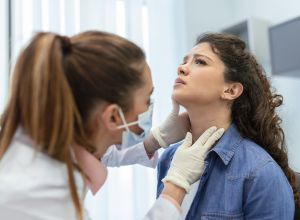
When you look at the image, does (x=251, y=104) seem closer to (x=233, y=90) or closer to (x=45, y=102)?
(x=233, y=90)

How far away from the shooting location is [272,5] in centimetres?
249

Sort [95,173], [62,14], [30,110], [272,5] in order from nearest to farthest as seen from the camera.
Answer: [30,110]
[95,173]
[62,14]
[272,5]

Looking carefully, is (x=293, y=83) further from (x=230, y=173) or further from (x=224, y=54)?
(x=230, y=173)

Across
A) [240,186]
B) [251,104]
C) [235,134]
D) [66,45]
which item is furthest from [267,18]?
[66,45]

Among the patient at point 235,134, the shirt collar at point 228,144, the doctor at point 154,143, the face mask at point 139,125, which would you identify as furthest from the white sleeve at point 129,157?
the face mask at point 139,125

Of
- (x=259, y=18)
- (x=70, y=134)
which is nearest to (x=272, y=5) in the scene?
(x=259, y=18)

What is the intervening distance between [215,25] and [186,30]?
0.86 ft

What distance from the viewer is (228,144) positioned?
4.21ft

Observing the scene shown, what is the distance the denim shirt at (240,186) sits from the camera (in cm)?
113

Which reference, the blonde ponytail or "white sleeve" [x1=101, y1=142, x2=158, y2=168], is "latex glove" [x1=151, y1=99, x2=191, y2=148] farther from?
the blonde ponytail

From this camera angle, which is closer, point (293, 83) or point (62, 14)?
point (62, 14)

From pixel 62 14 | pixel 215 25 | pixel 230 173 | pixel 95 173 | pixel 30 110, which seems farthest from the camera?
pixel 215 25

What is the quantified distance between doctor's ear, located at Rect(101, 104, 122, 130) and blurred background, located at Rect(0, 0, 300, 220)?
1.13 meters

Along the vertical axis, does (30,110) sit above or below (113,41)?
below
